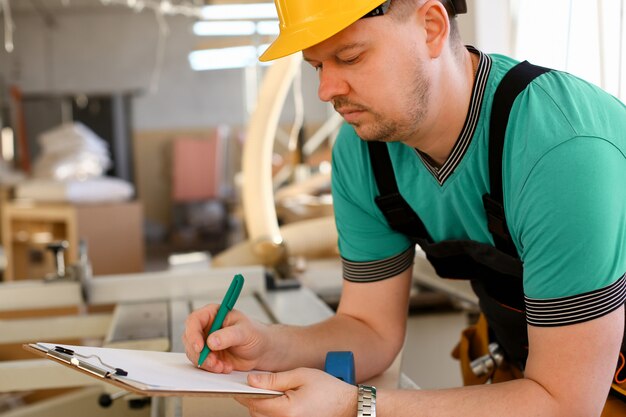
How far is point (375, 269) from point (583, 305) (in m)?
0.48

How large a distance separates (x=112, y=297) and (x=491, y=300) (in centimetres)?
107

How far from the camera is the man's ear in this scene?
44.4 inches

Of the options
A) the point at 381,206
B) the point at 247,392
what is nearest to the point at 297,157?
the point at 381,206

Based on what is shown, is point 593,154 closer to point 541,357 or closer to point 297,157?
point 541,357

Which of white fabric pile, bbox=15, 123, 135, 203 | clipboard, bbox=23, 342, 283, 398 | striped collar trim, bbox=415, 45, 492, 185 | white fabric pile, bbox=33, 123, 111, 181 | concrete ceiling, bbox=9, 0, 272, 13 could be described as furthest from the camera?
concrete ceiling, bbox=9, 0, 272, 13

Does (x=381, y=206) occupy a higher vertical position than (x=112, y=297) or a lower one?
higher

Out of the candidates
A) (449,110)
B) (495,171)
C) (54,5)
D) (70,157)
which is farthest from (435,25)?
(54,5)

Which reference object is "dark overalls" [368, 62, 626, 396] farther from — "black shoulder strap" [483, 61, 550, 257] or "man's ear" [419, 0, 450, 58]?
"man's ear" [419, 0, 450, 58]

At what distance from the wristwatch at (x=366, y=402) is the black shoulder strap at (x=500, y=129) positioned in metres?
0.34

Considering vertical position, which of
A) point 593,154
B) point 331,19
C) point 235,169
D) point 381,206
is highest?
point 331,19

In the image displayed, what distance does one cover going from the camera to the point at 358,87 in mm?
1119

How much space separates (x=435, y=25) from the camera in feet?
3.74


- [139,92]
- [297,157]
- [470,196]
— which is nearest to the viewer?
[470,196]

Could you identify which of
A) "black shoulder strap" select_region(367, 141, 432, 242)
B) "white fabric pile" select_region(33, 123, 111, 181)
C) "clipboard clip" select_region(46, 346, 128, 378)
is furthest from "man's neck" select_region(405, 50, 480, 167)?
"white fabric pile" select_region(33, 123, 111, 181)
